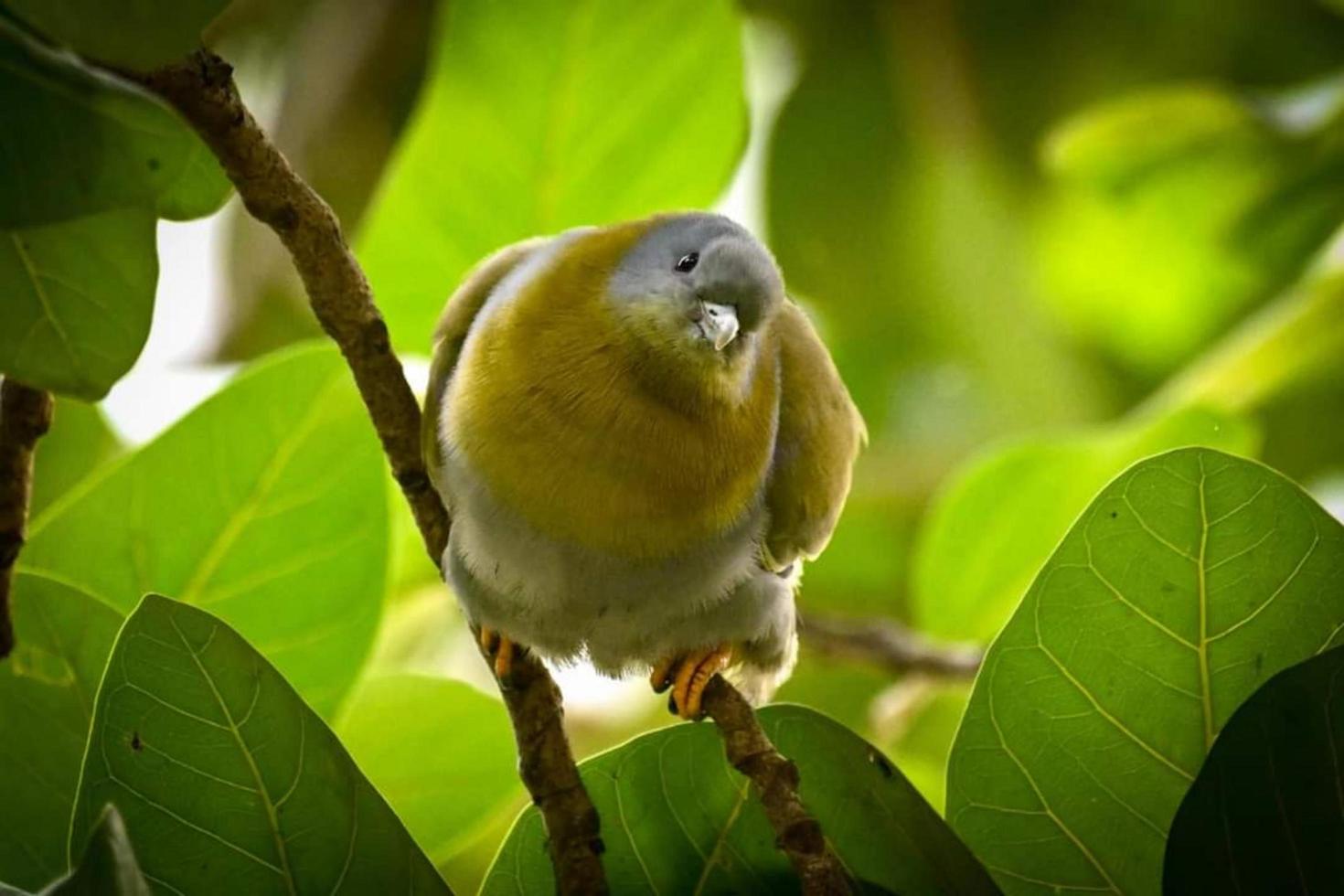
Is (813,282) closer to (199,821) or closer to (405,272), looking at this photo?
(405,272)

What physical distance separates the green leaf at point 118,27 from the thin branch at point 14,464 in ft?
1.03

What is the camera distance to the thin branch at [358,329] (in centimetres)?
96

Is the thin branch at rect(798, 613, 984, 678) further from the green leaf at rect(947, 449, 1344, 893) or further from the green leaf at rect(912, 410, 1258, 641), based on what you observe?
the green leaf at rect(947, 449, 1344, 893)

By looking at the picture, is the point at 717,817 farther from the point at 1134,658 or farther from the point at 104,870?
the point at 104,870

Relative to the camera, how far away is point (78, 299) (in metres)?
0.99

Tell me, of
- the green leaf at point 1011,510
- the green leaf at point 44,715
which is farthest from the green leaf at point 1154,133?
the green leaf at point 44,715

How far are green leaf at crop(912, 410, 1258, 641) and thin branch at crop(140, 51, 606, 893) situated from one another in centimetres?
91

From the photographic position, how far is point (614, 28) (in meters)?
1.73

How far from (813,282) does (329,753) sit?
1770mm

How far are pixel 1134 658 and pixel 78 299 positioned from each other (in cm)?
75

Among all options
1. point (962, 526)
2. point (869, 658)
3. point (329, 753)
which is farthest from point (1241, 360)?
point (329, 753)

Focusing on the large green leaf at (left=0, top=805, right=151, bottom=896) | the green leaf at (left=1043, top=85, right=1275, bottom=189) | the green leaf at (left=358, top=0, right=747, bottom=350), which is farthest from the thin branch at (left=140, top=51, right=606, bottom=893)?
the green leaf at (left=1043, top=85, right=1275, bottom=189)

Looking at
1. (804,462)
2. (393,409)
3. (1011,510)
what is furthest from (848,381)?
(393,409)

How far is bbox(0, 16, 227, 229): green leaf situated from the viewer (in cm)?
88
